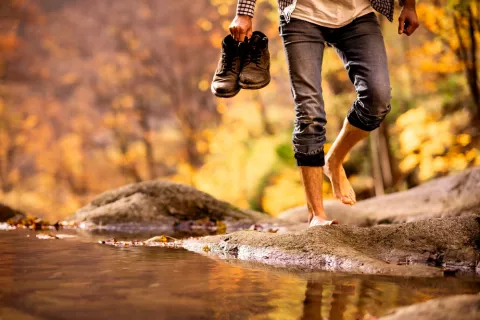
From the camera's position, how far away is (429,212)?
6.00 meters

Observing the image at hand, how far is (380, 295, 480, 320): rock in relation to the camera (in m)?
1.43

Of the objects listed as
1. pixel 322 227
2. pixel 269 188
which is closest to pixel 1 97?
pixel 269 188

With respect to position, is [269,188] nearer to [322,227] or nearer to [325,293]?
[322,227]

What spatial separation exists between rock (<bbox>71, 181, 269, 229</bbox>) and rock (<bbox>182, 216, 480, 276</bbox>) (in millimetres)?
2739

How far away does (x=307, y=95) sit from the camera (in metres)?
3.26

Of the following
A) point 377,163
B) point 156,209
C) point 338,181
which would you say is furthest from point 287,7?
point 377,163

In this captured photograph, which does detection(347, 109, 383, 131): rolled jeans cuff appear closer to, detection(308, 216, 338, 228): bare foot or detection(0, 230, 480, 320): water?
detection(308, 216, 338, 228): bare foot

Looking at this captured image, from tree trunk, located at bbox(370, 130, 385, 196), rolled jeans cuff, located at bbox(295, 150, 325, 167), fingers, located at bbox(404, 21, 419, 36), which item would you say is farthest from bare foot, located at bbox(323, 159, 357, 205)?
tree trunk, located at bbox(370, 130, 385, 196)

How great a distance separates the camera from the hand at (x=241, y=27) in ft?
10.4

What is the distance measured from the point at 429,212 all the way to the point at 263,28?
36.3ft

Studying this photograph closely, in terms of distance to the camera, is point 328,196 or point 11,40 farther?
point 11,40

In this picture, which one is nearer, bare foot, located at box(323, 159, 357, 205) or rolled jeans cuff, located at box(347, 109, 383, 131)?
rolled jeans cuff, located at box(347, 109, 383, 131)

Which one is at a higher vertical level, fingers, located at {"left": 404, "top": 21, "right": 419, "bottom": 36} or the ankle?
fingers, located at {"left": 404, "top": 21, "right": 419, "bottom": 36}

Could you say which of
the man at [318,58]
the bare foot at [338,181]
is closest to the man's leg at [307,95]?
the man at [318,58]
